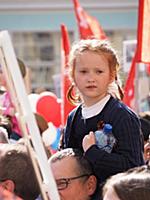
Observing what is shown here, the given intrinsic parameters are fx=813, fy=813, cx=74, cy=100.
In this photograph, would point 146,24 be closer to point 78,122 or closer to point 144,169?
point 78,122

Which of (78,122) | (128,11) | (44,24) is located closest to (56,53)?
(44,24)

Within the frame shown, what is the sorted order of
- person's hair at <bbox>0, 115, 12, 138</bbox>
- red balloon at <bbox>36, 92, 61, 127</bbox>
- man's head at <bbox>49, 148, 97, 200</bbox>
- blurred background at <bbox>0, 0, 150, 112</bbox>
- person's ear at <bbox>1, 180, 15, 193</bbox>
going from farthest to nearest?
blurred background at <bbox>0, 0, 150, 112</bbox>
red balloon at <bbox>36, 92, 61, 127</bbox>
person's hair at <bbox>0, 115, 12, 138</bbox>
man's head at <bbox>49, 148, 97, 200</bbox>
person's ear at <bbox>1, 180, 15, 193</bbox>

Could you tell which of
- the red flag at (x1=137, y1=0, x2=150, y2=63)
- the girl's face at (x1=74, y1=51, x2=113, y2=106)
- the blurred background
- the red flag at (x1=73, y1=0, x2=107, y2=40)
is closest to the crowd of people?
the girl's face at (x1=74, y1=51, x2=113, y2=106)

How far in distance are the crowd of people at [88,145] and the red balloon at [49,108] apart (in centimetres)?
303

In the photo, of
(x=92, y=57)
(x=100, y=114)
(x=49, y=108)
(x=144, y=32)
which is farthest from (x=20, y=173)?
(x=49, y=108)

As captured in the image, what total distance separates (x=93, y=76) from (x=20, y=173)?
63 centimetres

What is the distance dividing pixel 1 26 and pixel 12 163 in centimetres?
1599

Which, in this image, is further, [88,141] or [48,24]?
[48,24]

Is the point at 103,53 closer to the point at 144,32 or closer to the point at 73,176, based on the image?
the point at 73,176

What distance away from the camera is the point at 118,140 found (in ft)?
9.52

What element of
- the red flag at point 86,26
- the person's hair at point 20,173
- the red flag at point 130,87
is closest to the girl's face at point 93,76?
the person's hair at point 20,173

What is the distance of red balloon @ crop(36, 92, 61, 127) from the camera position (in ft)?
20.8

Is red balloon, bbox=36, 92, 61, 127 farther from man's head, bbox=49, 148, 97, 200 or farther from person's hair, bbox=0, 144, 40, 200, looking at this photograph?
person's hair, bbox=0, 144, 40, 200

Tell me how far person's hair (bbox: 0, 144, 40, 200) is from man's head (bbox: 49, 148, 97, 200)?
0.20m
